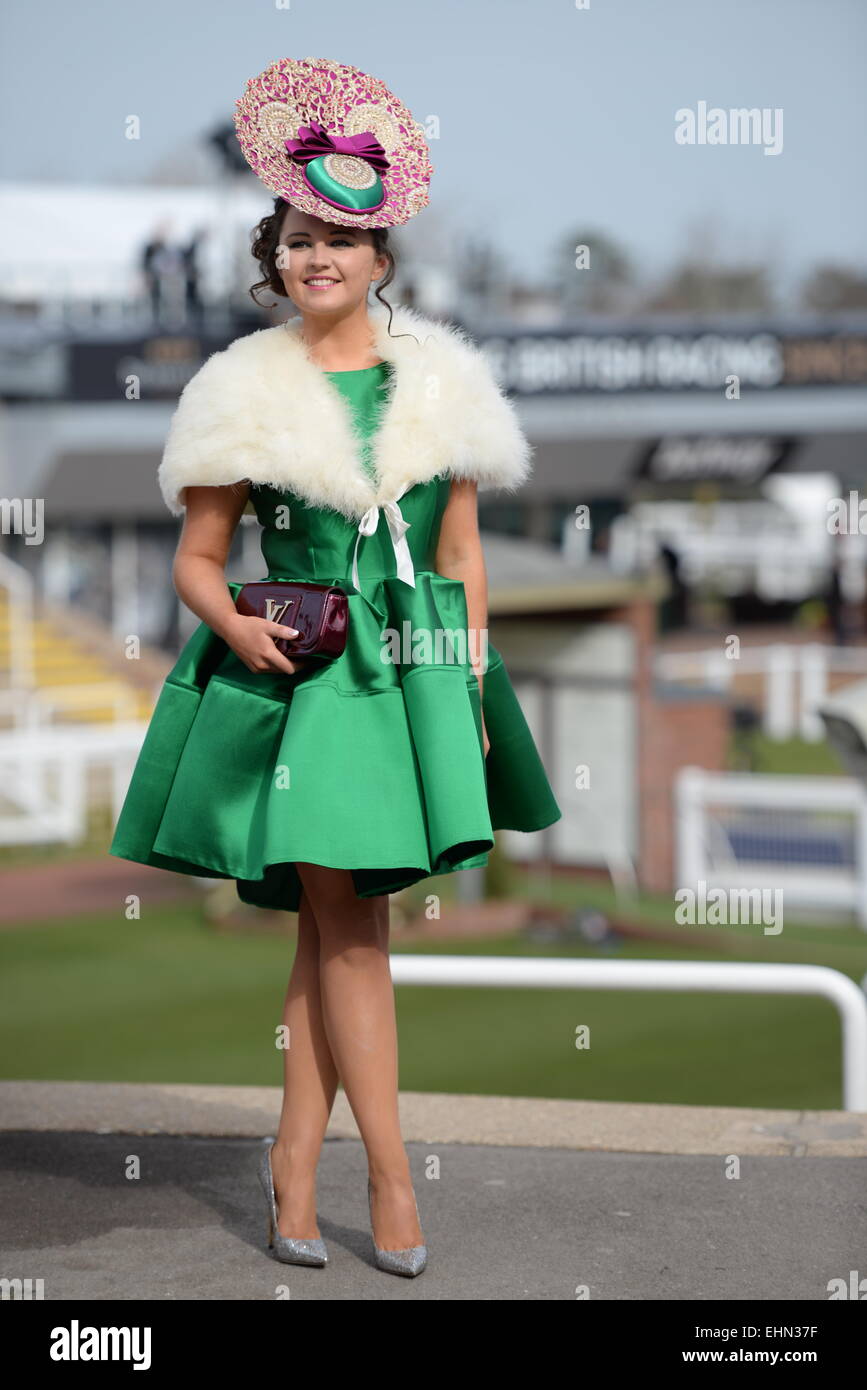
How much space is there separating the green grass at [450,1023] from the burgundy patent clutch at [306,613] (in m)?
5.87

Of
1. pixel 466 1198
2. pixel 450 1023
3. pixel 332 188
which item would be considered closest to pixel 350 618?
pixel 332 188

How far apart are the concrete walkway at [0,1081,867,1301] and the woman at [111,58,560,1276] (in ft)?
0.51

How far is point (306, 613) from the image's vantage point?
3021 millimetres

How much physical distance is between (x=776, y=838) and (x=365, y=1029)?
36.8 feet

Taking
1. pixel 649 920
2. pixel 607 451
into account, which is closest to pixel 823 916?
pixel 649 920

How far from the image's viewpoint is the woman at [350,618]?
302 cm

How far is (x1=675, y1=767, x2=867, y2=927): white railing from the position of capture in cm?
1362

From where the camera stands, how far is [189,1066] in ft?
30.2

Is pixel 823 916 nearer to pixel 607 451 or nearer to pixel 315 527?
pixel 315 527

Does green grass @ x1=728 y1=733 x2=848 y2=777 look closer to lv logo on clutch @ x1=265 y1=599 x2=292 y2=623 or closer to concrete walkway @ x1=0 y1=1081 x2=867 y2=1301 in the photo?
concrete walkway @ x1=0 y1=1081 x2=867 y2=1301

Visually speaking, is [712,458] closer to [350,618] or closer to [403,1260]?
[350,618]

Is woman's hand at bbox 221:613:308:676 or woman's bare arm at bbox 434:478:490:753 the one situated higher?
woman's bare arm at bbox 434:478:490:753

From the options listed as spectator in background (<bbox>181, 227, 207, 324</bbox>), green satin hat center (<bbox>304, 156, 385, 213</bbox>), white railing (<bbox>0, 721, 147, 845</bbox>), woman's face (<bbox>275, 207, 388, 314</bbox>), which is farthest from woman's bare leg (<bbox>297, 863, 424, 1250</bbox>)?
spectator in background (<bbox>181, 227, 207, 324</bbox>)
